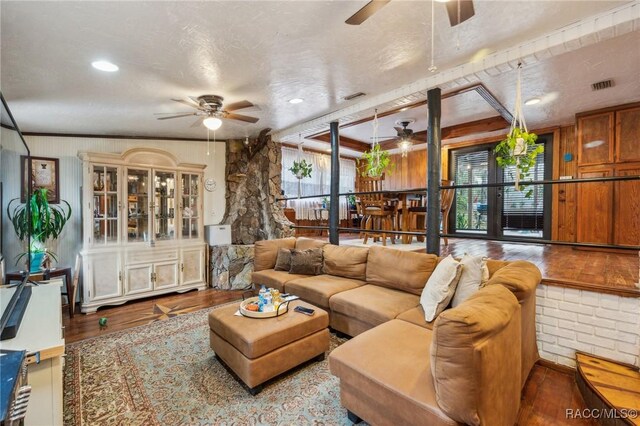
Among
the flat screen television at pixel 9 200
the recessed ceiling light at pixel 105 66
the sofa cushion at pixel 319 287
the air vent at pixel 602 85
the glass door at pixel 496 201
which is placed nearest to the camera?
the flat screen television at pixel 9 200

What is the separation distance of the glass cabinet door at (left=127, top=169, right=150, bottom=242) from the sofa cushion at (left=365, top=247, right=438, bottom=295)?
3.29 meters

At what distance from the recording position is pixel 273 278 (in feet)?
11.4

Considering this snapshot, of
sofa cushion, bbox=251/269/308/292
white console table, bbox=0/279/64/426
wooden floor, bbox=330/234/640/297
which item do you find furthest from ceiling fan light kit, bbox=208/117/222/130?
wooden floor, bbox=330/234/640/297

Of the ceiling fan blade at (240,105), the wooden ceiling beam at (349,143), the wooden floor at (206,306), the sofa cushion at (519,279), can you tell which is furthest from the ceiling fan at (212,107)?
the wooden ceiling beam at (349,143)

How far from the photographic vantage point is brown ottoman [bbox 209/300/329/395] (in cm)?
197

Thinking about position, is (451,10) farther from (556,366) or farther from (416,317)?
(556,366)

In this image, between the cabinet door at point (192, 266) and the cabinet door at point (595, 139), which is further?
the cabinet door at point (192, 266)

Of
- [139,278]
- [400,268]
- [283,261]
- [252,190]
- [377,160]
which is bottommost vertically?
[139,278]

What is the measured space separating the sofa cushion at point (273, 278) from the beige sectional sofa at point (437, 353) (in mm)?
850

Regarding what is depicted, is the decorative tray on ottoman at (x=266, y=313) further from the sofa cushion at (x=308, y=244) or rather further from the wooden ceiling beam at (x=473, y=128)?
the wooden ceiling beam at (x=473, y=128)

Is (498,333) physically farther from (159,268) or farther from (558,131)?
(558,131)

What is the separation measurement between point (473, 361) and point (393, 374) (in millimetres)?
468

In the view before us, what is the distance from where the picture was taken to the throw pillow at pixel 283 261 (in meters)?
A: 3.76

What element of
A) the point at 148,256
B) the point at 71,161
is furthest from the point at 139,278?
the point at 71,161
